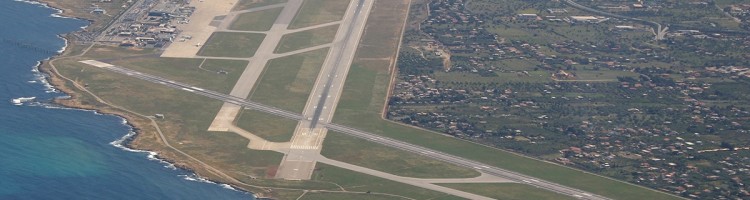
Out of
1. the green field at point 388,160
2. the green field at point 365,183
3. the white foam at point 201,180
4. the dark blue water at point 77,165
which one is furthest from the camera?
the green field at point 388,160

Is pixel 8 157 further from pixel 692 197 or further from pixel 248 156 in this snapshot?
pixel 692 197

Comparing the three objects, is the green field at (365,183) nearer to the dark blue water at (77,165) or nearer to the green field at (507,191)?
the green field at (507,191)

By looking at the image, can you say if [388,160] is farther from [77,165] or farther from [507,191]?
[77,165]

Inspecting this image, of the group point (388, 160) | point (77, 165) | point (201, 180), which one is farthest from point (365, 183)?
point (77, 165)

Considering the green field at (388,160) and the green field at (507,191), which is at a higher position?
the green field at (507,191)

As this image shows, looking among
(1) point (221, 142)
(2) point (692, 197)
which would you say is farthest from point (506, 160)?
(1) point (221, 142)

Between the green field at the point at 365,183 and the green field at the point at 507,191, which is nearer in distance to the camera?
the green field at the point at 365,183

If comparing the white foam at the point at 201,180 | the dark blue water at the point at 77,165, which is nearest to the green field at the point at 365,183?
the white foam at the point at 201,180
